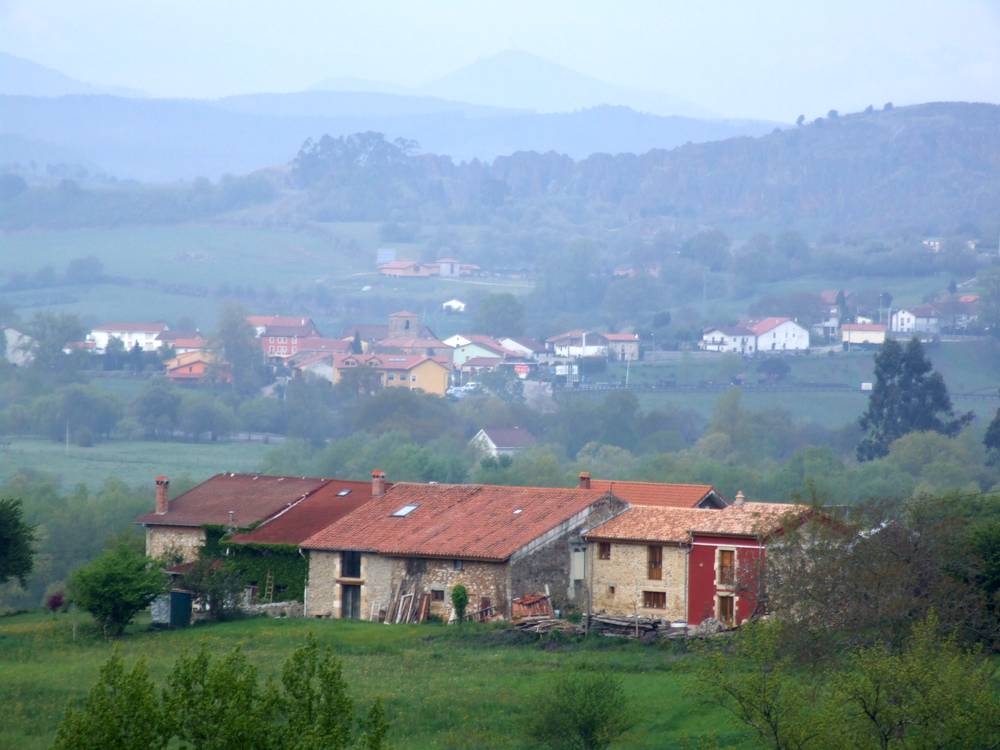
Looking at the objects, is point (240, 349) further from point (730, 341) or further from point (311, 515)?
point (311, 515)

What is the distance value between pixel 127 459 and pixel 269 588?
59.7 metres

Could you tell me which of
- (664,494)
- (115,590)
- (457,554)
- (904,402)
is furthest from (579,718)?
(904,402)

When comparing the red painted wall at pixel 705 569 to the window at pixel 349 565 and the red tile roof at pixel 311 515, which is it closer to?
the window at pixel 349 565

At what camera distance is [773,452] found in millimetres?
104000

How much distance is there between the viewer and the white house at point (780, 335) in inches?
6363

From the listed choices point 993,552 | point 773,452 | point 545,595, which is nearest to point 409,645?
point 545,595

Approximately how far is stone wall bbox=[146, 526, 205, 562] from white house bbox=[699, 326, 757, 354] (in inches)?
4726

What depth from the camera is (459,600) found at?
35.7m

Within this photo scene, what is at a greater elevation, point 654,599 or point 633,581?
point 633,581

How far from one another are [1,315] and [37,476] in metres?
89.0

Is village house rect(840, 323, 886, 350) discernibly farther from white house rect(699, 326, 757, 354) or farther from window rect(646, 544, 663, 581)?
window rect(646, 544, 663, 581)

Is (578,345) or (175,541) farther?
(578,345)

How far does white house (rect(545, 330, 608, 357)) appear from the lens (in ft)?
521

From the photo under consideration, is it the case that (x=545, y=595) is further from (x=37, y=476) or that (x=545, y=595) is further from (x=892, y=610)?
(x=37, y=476)
